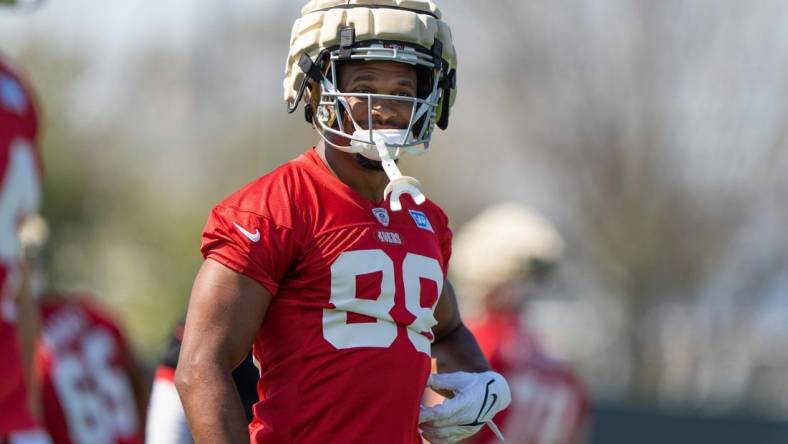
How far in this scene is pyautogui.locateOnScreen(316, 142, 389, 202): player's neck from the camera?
11.6ft

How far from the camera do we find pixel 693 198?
1555 centimetres

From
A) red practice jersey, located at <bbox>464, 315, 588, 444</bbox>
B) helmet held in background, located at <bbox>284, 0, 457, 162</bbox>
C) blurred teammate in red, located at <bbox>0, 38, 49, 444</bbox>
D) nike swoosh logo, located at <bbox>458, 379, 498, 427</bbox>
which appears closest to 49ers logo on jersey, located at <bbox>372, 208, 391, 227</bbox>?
helmet held in background, located at <bbox>284, 0, 457, 162</bbox>

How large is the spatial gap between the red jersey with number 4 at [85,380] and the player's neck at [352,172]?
403cm

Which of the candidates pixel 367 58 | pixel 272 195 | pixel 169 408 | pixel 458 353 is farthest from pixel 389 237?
pixel 169 408

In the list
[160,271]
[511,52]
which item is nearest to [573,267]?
[511,52]

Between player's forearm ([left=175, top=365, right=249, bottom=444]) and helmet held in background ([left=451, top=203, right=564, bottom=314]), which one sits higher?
player's forearm ([left=175, top=365, right=249, bottom=444])

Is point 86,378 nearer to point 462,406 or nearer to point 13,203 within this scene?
point 13,203

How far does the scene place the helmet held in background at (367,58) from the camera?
342 cm

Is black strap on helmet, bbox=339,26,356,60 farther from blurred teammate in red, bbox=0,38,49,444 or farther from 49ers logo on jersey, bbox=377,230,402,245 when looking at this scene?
blurred teammate in red, bbox=0,38,49,444

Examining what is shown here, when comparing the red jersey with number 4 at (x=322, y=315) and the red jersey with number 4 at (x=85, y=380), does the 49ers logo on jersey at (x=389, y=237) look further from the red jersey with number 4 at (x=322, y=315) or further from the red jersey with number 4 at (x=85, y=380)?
the red jersey with number 4 at (x=85, y=380)

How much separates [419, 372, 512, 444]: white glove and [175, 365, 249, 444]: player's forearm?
56 cm

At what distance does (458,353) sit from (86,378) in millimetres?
3813

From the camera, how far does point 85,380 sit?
7273 millimetres

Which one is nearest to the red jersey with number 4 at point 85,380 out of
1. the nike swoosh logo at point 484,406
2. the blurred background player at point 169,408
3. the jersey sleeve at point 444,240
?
the blurred background player at point 169,408
